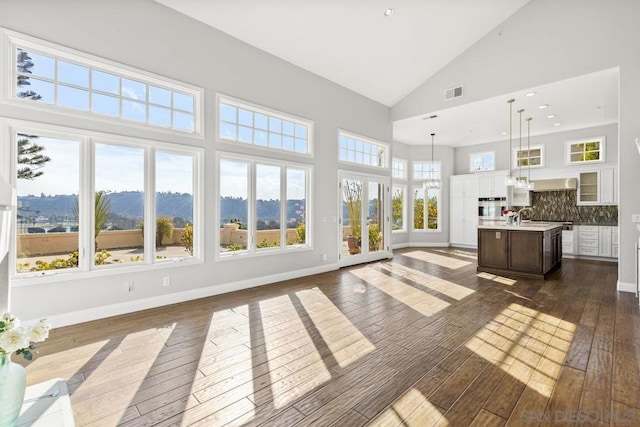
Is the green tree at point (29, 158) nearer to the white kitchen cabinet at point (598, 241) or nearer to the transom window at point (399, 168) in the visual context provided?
the transom window at point (399, 168)

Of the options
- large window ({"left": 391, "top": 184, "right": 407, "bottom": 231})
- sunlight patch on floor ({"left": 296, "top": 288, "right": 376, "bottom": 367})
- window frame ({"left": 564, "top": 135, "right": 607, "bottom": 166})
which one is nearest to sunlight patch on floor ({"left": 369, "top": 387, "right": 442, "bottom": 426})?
sunlight patch on floor ({"left": 296, "top": 288, "right": 376, "bottom": 367})

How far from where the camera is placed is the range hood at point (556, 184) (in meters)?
8.04

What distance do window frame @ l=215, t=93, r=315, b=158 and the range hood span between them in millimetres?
6599

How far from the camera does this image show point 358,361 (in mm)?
2641

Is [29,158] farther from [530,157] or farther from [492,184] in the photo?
[530,157]

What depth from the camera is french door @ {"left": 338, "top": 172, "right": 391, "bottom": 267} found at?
22.3 feet

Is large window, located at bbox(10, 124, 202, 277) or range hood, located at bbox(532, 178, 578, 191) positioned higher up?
range hood, located at bbox(532, 178, 578, 191)

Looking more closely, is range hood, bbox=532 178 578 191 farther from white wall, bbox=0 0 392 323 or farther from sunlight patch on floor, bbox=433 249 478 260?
white wall, bbox=0 0 392 323

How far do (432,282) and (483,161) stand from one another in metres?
6.41

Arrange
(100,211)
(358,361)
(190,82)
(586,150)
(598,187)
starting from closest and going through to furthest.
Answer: (358,361) < (100,211) < (190,82) < (598,187) < (586,150)

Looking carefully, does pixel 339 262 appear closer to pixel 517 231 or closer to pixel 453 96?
pixel 517 231

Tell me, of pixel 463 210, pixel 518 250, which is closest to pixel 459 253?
pixel 463 210

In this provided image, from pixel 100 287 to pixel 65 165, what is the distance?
146 centimetres

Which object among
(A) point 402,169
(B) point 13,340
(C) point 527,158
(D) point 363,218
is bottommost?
(B) point 13,340
